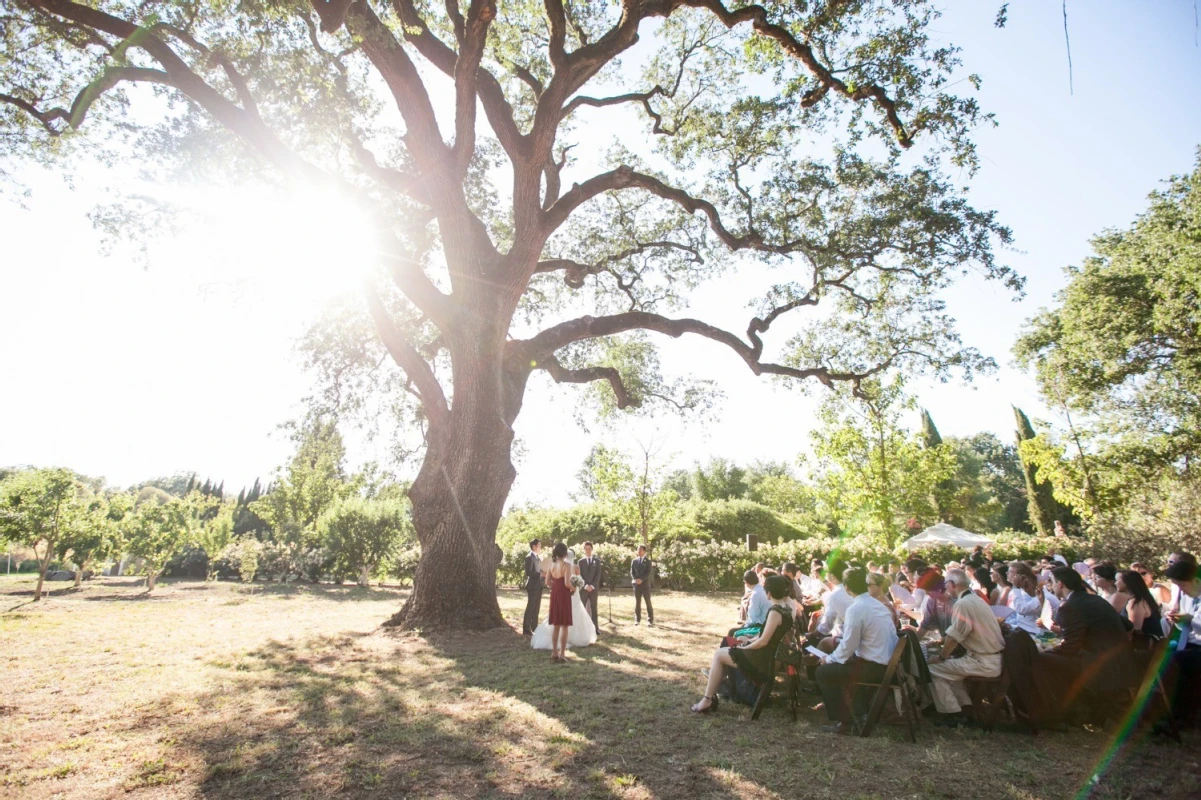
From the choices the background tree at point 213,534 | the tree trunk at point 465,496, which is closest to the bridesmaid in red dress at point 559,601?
the tree trunk at point 465,496

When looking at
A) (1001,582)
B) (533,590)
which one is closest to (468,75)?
(533,590)

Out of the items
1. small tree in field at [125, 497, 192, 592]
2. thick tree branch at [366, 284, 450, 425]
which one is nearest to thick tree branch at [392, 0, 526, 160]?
thick tree branch at [366, 284, 450, 425]

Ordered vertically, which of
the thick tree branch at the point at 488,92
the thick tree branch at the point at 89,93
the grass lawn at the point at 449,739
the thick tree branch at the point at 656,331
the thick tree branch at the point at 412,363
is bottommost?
the grass lawn at the point at 449,739

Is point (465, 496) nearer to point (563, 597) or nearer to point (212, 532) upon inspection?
point (563, 597)

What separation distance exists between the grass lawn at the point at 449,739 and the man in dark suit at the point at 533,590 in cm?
181

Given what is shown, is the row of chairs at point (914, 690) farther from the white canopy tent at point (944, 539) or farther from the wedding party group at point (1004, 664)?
the white canopy tent at point (944, 539)

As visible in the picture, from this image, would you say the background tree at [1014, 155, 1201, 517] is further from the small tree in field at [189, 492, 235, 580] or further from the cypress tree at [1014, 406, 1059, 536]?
the small tree in field at [189, 492, 235, 580]

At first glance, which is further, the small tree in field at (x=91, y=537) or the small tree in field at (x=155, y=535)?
the small tree in field at (x=155, y=535)

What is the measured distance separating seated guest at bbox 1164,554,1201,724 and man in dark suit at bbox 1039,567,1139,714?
14.2 inches

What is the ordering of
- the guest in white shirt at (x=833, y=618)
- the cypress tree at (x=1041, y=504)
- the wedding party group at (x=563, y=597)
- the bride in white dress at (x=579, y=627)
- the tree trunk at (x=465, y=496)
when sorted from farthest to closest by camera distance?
the cypress tree at (x=1041, y=504), the tree trunk at (x=465, y=496), the bride in white dress at (x=579, y=627), the wedding party group at (x=563, y=597), the guest in white shirt at (x=833, y=618)

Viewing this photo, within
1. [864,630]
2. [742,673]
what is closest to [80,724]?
[742,673]

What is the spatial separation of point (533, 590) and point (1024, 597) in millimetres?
7694

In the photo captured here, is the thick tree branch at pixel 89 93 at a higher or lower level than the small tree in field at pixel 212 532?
higher

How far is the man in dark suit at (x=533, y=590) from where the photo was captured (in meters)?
10.1
